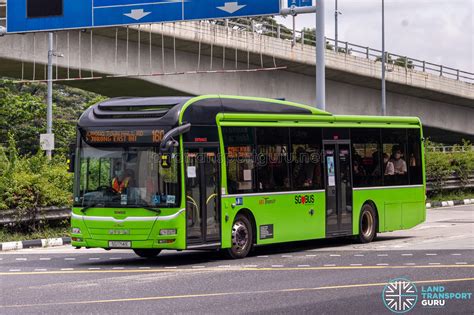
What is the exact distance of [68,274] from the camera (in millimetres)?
15695

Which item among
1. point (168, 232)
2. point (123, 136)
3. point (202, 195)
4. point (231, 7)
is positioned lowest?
point (168, 232)

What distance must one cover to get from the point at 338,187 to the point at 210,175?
411 centimetres

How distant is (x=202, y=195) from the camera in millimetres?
17078

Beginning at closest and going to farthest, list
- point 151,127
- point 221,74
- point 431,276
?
point 431,276
point 151,127
point 221,74

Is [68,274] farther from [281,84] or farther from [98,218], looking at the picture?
[281,84]

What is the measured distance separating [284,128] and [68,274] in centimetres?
548

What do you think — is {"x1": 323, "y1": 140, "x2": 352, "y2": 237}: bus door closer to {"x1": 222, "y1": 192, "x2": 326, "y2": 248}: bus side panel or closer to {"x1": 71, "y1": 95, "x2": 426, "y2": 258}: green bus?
{"x1": 71, "y1": 95, "x2": 426, "y2": 258}: green bus

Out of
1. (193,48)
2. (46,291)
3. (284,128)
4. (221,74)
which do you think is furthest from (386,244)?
(221,74)

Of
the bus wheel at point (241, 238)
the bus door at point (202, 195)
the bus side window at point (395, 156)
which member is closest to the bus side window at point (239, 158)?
the bus door at point (202, 195)

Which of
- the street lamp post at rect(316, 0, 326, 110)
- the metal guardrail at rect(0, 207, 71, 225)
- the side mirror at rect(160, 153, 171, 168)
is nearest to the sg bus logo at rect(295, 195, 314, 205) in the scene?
Result: the side mirror at rect(160, 153, 171, 168)

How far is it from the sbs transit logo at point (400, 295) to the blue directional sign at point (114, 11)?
45.6 feet

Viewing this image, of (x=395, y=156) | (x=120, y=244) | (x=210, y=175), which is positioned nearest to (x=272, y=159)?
(x=210, y=175)

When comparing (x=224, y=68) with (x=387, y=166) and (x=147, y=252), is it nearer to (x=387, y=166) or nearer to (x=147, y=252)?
(x=387, y=166)

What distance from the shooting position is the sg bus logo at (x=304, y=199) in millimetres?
19375
